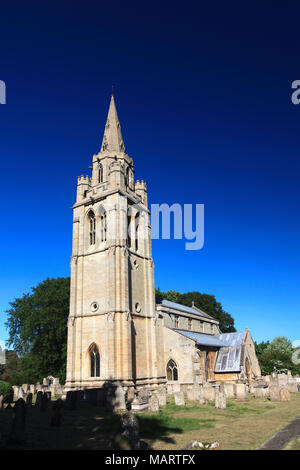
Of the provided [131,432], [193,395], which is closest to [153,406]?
[193,395]

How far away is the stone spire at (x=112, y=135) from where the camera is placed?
127 feet

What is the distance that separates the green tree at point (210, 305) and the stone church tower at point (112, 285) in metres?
27.1

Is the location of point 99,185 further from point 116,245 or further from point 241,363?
point 241,363

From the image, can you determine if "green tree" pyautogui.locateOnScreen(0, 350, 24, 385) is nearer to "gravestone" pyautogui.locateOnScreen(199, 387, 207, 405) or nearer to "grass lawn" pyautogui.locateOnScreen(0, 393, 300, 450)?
"grass lawn" pyautogui.locateOnScreen(0, 393, 300, 450)

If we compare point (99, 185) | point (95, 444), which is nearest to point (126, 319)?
point (99, 185)

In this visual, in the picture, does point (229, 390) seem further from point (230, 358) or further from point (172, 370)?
point (230, 358)

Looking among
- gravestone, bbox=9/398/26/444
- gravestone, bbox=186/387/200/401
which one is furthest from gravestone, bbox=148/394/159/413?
gravestone, bbox=9/398/26/444

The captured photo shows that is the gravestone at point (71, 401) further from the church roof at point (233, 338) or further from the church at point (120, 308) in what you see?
the church roof at point (233, 338)

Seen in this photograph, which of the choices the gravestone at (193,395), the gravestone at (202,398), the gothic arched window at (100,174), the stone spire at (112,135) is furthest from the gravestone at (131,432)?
the stone spire at (112,135)

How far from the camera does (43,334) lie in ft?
129

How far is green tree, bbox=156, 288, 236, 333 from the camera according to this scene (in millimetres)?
61094

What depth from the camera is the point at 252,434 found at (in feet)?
40.1

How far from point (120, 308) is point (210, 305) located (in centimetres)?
3566
